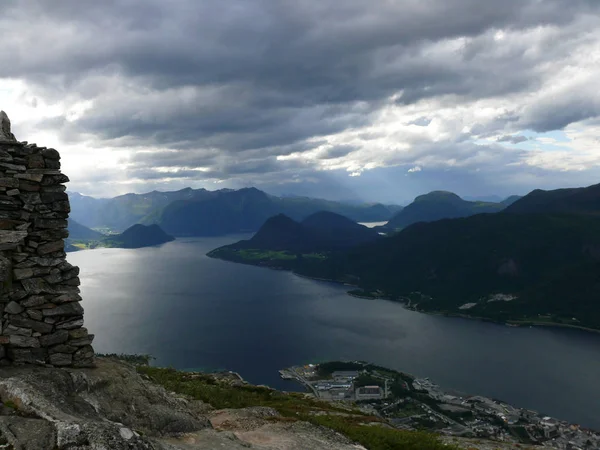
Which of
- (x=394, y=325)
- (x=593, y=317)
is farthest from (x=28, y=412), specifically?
(x=593, y=317)

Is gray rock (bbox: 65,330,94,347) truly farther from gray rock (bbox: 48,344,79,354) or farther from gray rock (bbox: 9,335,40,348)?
gray rock (bbox: 9,335,40,348)

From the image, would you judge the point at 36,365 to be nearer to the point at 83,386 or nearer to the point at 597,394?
the point at 83,386

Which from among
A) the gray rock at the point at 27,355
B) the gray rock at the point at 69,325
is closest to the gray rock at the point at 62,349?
the gray rock at the point at 27,355

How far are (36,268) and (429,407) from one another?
338 ft

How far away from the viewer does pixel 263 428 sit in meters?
22.6

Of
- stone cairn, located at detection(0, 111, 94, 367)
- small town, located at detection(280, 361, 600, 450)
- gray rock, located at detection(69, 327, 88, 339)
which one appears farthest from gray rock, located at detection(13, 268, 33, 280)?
small town, located at detection(280, 361, 600, 450)

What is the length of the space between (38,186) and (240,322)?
548ft

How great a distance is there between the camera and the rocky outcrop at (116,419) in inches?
452

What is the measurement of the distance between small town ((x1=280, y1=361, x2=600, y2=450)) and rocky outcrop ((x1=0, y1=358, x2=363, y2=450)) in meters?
55.0

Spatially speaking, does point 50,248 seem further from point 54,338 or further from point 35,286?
point 54,338

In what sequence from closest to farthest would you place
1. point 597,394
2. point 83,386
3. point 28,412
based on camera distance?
point 28,412 → point 83,386 → point 597,394

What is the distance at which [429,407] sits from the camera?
326ft

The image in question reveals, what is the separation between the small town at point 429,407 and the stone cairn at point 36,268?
6443 cm

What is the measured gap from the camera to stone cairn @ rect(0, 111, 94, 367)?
57.3ft
